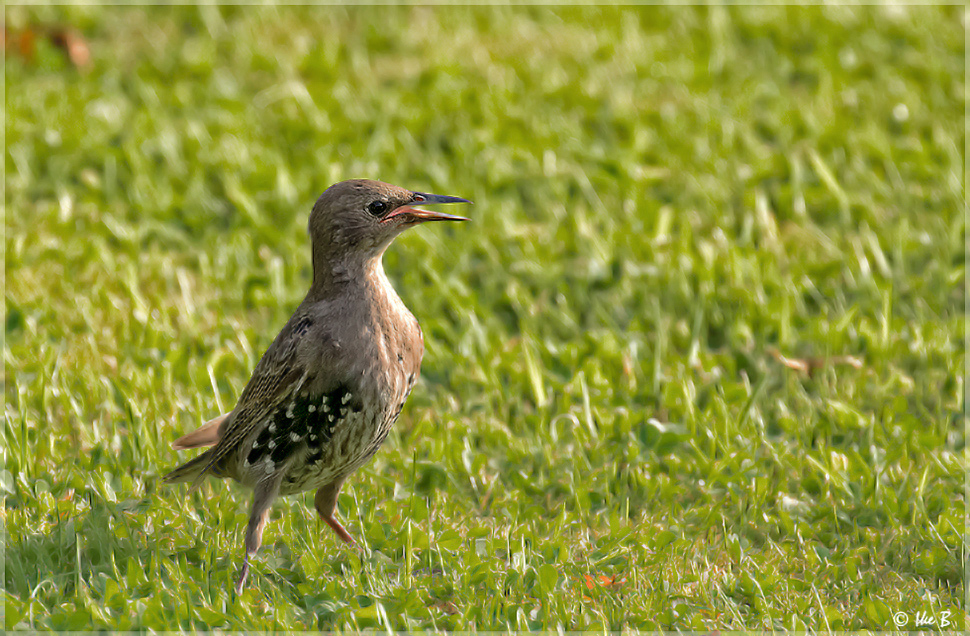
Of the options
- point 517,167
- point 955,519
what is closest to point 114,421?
point 517,167

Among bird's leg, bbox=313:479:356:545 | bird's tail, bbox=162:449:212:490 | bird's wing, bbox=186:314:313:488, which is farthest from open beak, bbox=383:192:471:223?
bird's tail, bbox=162:449:212:490

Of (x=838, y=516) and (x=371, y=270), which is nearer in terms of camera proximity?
(x=371, y=270)

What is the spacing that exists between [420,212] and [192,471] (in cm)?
156

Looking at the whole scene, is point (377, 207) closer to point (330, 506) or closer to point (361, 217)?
Result: point (361, 217)

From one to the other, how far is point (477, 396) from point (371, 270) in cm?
153

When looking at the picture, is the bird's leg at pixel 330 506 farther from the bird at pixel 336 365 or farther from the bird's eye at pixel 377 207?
the bird's eye at pixel 377 207

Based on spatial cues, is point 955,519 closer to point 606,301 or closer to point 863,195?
point 606,301

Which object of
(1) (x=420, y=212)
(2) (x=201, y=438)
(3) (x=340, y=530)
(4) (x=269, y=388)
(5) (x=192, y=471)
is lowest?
(3) (x=340, y=530)

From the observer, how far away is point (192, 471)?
4750 millimetres

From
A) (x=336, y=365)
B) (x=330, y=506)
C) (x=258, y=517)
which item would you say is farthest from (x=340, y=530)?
(x=336, y=365)

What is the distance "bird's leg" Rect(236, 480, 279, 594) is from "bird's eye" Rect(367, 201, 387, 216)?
118 centimetres

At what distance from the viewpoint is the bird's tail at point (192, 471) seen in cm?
471

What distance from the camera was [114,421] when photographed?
17.5 feet

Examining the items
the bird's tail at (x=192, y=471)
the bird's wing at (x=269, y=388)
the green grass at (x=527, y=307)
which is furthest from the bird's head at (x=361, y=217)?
the green grass at (x=527, y=307)
